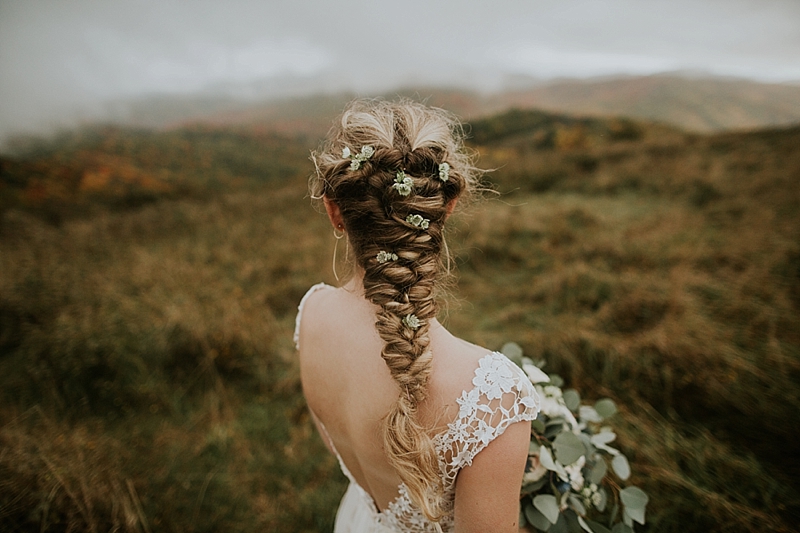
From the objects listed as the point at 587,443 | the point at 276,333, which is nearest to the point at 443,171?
the point at 587,443

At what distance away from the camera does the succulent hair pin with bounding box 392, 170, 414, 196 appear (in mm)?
929

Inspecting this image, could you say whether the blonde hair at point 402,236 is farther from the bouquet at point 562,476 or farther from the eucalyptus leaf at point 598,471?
the eucalyptus leaf at point 598,471

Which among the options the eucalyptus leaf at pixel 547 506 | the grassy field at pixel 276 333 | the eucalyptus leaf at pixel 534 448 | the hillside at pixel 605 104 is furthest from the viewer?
the hillside at pixel 605 104

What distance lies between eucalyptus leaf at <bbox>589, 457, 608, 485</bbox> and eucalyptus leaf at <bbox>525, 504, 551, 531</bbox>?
295mm

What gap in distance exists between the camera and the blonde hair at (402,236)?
968 mm

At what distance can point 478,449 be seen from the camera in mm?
1017

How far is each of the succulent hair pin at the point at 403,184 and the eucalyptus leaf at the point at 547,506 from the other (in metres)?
1.20

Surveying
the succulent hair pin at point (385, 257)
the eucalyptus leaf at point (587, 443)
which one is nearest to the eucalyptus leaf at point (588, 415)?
the eucalyptus leaf at point (587, 443)

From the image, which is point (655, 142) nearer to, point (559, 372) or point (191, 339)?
point (559, 372)

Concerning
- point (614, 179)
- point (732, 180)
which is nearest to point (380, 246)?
point (732, 180)

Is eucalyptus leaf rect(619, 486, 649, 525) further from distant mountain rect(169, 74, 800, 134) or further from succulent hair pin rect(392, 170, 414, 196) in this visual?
distant mountain rect(169, 74, 800, 134)

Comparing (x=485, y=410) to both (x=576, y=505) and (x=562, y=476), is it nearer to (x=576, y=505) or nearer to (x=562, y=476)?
(x=562, y=476)

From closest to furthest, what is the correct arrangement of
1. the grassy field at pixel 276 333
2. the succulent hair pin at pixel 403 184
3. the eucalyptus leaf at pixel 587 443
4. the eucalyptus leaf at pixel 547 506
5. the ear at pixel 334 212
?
the succulent hair pin at pixel 403 184
the ear at pixel 334 212
the eucalyptus leaf at pixel 547 506
the eucalyptus leaf at pixel 587 443
the grassy field at pixel 276 333

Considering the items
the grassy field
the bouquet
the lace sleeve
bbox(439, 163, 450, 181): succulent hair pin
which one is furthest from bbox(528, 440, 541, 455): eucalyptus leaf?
bbox(439, 163, 450, 181): succulent hair pin
